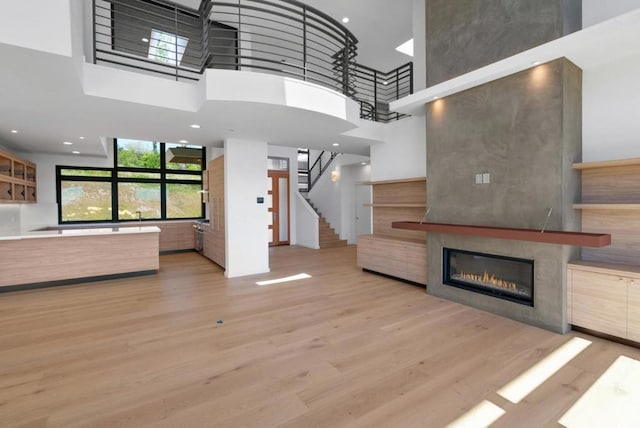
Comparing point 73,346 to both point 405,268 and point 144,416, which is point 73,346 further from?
point 405,268

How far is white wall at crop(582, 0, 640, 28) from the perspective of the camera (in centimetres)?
329

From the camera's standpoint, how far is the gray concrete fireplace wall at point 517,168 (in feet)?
10.8

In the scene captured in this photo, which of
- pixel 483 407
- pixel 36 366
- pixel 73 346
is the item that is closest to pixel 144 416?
pixel 36 366

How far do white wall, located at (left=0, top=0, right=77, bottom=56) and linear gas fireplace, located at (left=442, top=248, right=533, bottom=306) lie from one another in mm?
5011

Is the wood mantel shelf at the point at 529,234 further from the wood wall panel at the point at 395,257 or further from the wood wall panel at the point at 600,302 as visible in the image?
the wood wall panel at the point at 395,257

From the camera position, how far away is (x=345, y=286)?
5176 mm

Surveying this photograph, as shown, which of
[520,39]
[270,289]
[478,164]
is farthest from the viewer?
[270,289]

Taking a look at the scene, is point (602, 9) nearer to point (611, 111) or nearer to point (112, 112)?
point (611, 111)

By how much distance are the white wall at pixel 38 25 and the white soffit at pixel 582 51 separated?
4.21 metres

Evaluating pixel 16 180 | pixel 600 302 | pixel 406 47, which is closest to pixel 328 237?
pixel 406 47

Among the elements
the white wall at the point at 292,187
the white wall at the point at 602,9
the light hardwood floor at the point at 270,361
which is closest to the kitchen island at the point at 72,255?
the light hardwood floor at the point at 270,361

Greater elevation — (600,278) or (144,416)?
(600,278)

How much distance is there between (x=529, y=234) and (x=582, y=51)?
6.58 feet

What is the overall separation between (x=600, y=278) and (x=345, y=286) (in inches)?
130
